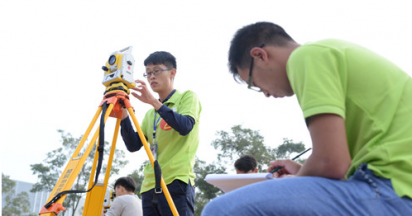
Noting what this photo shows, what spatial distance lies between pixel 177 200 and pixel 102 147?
670 mm

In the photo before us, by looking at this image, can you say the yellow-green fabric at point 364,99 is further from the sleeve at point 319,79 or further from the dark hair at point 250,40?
the dark hair at point 250,40

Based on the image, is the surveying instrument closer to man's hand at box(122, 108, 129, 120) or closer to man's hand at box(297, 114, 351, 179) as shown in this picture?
man's hand at box(122, 108, 129, 120)

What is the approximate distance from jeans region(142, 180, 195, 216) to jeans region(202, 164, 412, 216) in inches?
58.0

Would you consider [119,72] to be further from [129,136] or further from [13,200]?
[13,200]

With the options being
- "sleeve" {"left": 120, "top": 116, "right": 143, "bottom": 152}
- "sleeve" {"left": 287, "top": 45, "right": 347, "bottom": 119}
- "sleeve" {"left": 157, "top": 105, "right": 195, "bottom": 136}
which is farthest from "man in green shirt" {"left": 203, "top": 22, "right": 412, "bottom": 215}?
"sleeve" {"left": 120, "top": 116, "right": 143, "bottom": 152}

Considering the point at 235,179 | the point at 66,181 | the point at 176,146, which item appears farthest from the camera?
the point at 176,146

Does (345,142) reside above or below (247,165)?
above

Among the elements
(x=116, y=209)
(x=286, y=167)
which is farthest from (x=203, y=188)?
(x=286, y=167)

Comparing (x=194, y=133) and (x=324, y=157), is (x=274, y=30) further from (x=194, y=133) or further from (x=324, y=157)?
(x=194, y=133)

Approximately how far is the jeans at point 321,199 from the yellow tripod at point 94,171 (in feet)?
4.08

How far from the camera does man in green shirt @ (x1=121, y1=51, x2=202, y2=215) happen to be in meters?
2.51

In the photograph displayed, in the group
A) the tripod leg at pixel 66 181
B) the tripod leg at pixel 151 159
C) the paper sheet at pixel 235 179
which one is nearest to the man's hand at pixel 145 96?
the tripod leg at pixel 151 159

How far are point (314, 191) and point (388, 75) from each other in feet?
1.54

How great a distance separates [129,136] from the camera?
2830 millimetres
